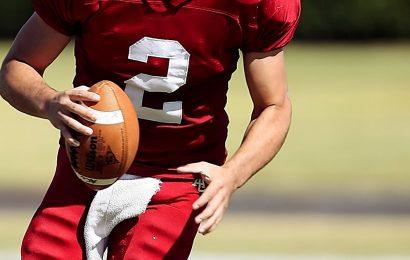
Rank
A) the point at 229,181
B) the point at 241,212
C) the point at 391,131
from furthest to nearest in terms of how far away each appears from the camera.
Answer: the point at 391,131 → the point at 241,212 → the point at 229,181

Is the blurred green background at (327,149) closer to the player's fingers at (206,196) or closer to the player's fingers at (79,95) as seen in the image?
the player's fingers at (206,196)

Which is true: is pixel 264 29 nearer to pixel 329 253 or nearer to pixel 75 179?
pixel 75 179

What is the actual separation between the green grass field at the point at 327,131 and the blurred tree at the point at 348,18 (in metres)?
1.50

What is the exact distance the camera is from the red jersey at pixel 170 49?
443cm

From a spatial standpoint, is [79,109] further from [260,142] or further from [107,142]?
[260,142]

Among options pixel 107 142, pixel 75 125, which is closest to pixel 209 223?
pixel 107 142

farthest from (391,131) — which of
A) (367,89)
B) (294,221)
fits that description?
(294,221)

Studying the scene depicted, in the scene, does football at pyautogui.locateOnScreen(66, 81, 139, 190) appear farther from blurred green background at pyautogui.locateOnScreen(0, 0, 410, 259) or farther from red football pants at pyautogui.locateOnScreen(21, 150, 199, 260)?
blurred green background at pyautogui.locateOnScreen(0, 0, 410, 259)

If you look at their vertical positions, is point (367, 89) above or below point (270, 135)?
below

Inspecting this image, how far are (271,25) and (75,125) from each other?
93 cm

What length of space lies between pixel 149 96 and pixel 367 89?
14.3 metres

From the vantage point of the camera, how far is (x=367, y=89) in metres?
18.6

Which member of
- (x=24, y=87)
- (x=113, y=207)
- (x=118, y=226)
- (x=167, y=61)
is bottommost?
(x=118, y=226)

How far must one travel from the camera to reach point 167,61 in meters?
4.47
